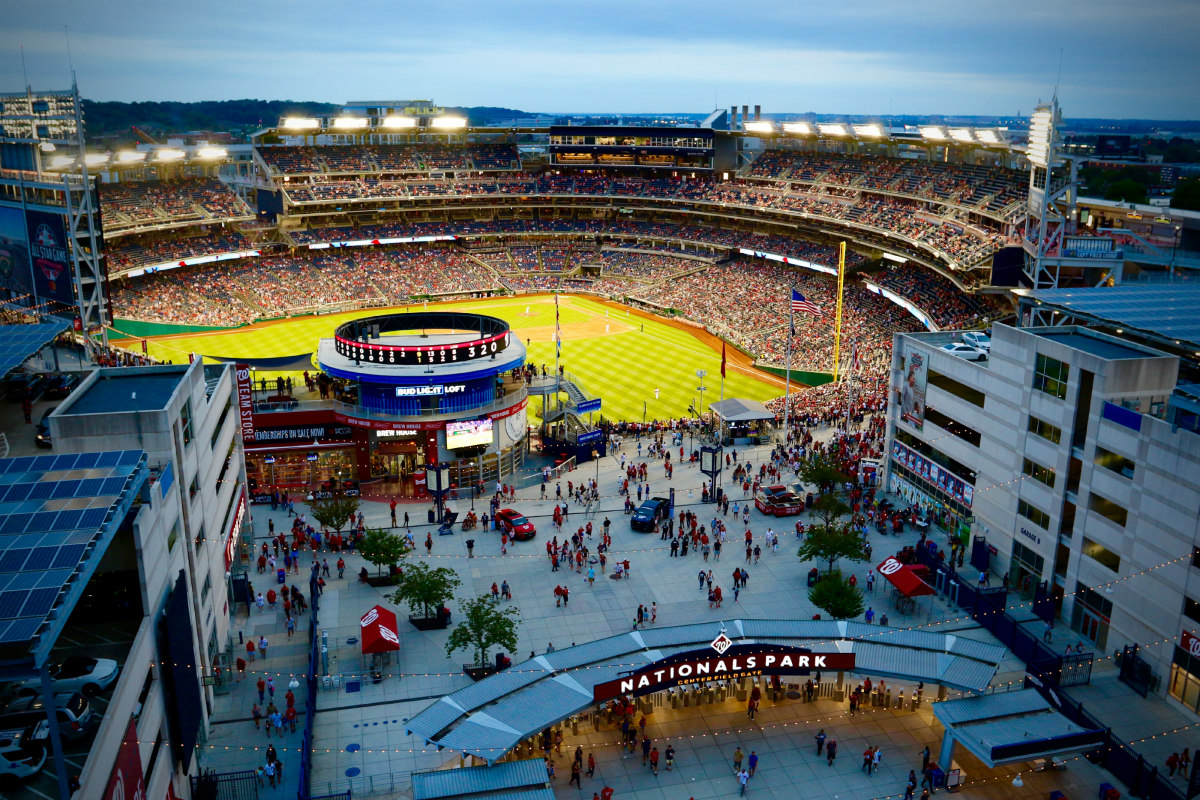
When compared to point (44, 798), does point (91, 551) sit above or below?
above

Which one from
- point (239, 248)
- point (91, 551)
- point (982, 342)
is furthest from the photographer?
point (239, 248)

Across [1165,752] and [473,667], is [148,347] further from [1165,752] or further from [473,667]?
[1165,752]

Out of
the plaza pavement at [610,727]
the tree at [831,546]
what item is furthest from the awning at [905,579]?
the tree at [831,546]

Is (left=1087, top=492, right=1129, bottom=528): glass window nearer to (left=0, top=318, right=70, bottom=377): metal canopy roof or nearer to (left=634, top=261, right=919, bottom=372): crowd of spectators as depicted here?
(left=634, top=261, right=919, bottom=372): crowd of spectators

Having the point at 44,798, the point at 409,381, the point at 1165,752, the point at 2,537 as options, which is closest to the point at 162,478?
the point at 2,537

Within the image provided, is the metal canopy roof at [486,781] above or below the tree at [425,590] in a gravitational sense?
below

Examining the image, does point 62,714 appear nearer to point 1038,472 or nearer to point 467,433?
point 467,433

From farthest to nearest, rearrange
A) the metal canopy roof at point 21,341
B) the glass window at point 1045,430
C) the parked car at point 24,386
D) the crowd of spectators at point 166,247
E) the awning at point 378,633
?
the crowd of spectators at point 166,247 → the parked car at point 24,386 → the glass window at point 1045,430 → the metal canopy roof at point 21,341 → the awning at point 378,633

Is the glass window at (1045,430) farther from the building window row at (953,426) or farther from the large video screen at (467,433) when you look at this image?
the large video screen at (467,433)
